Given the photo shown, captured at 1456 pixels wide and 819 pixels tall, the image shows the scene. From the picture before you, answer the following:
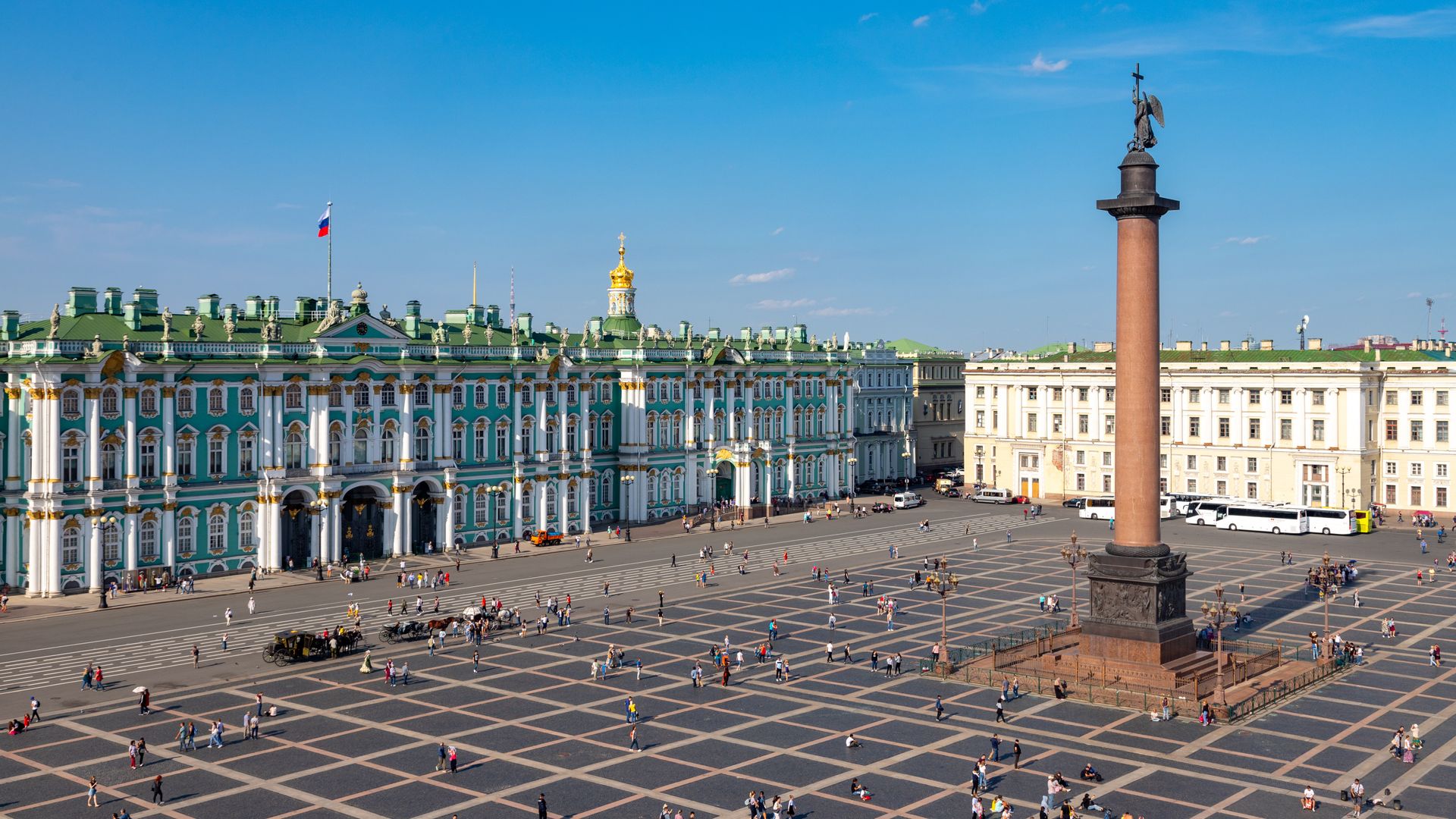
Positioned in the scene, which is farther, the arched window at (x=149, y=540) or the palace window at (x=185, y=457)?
the palace window at (x=185, y=457)

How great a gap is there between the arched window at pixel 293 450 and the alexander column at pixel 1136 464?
167 feet

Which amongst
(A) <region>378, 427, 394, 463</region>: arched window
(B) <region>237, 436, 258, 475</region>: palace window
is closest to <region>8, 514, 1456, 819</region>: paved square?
(B) <region>237, 436, 258, 475</region>: palace window

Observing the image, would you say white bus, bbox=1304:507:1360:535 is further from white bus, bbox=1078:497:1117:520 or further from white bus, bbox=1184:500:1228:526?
white bus, bbox=1078:497:1117:520

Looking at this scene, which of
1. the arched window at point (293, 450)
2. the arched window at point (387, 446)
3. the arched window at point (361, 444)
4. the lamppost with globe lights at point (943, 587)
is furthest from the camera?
the arched window at point (387, 446)

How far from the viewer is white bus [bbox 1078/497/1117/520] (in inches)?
4284

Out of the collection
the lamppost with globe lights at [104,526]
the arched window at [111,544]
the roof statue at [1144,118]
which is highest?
the roof statue at [1144,118]

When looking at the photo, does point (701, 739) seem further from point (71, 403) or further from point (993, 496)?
point (993, 496)

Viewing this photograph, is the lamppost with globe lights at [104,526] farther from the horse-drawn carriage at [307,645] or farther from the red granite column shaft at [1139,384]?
the red granite column shaft at [1139,384]

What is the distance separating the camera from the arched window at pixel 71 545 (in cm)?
7125

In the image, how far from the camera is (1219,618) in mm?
50750

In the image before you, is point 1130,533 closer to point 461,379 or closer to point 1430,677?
point 1430,677

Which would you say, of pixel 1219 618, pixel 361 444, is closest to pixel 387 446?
pixel 361 444

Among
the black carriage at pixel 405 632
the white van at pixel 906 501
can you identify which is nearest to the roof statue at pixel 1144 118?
the black carriage at pixel 405 632

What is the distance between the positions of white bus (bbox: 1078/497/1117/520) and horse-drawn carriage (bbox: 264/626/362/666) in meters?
68.9
